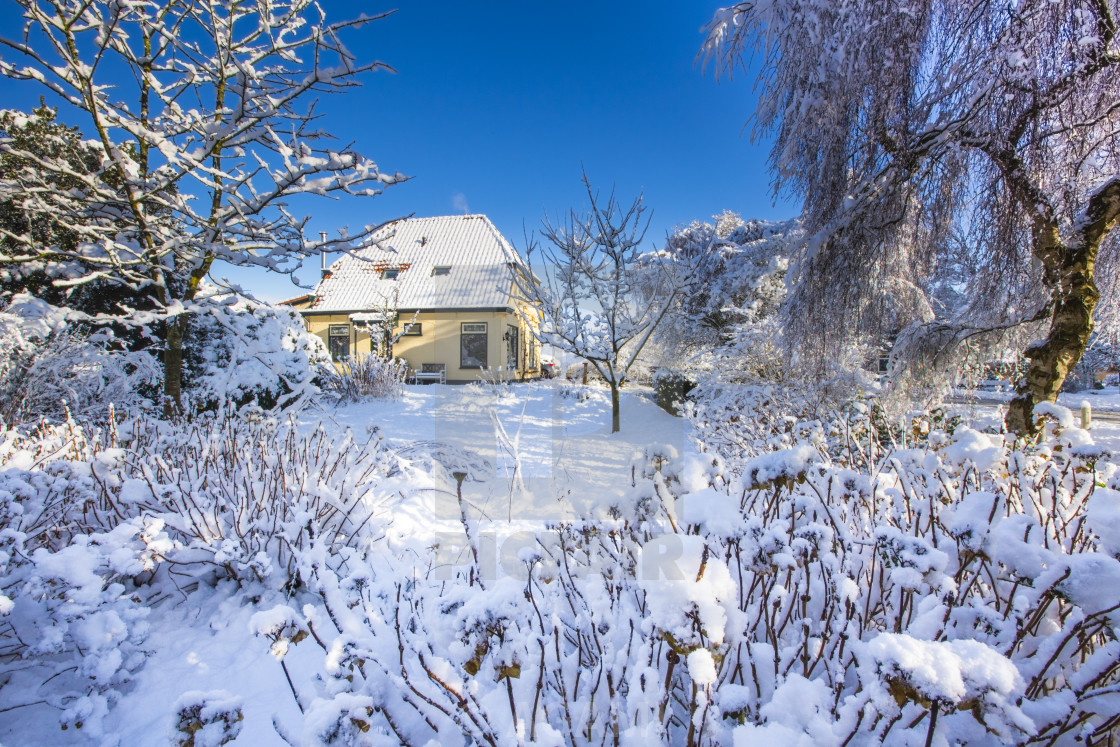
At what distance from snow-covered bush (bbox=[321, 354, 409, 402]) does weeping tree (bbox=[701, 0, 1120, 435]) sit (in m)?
7.35

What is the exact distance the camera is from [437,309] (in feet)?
52.3

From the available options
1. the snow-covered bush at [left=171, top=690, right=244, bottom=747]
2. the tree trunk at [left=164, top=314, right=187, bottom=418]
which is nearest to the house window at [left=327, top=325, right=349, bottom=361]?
the tree trunk at [left=164, top=314, right=187, bottom=418]

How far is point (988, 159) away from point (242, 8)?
5.78 meters

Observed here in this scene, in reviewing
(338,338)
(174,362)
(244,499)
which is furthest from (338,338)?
(244,499)

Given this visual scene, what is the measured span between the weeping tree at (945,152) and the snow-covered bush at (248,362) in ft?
19.4

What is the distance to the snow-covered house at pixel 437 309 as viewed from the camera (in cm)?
1572

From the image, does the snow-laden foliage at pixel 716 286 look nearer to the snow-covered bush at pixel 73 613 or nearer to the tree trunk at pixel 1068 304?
the tree trunk at pixel 1068 304

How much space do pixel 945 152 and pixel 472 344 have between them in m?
14.0

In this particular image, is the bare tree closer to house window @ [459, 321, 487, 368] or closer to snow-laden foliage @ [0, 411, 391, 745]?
snow-laden foliage @ [0, 411, 391, 745]

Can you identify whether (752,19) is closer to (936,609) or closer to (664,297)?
(664,297)

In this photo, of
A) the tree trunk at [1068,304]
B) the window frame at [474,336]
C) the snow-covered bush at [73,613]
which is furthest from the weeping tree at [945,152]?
the window frame at [474,336]

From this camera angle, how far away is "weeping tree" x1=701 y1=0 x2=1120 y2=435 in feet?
9.41

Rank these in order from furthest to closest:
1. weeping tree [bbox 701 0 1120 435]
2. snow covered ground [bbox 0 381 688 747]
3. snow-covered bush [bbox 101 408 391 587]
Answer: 1. weeping tree [bbox 701 0 1120 435]
2. snow-covered bush [bbox 101 408 391 587]
3. snow covered ground [bbox 0 381 688 747]

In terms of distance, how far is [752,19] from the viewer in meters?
4.00
